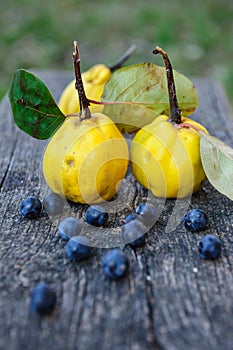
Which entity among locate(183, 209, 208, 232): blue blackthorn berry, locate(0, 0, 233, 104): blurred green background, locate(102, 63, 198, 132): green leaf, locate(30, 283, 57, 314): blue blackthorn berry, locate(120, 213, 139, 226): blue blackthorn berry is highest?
locate(102, 63, 198, 132): green leaf

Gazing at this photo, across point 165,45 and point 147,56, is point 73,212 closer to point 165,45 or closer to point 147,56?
point 147,56

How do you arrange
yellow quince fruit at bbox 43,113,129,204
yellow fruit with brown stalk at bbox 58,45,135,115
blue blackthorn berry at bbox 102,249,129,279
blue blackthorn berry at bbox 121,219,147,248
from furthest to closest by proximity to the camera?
yellow fruit with brown stalk at bbox 58,45,135,115 < yellow quince fruit at bbox 43,113,129,204 < blue blackthorn berry at bbox 121,219,147,248 < blue blackthorn berry at bbox 102,249,129,279

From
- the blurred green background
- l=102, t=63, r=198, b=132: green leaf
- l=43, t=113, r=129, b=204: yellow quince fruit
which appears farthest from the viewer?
the blurred green background

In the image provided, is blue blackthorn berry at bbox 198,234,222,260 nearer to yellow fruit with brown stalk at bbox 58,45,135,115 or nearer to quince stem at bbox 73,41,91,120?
quince stem at bbox 73,41,91,120

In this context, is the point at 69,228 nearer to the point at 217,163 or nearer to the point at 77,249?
the point at 77,249

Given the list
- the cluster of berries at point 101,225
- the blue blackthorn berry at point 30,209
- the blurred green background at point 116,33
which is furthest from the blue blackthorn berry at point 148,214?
the blurred green background at point 116,33

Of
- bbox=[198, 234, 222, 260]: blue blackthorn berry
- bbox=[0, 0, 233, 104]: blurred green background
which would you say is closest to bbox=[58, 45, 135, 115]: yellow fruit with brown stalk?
bbox=[198, 234, 222, 260]: blue blackthorn berry

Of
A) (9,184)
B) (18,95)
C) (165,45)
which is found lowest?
(165,45)

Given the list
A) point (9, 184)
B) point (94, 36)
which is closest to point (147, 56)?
point (94, 36)

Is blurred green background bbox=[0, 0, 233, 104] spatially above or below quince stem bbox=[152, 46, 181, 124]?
below
